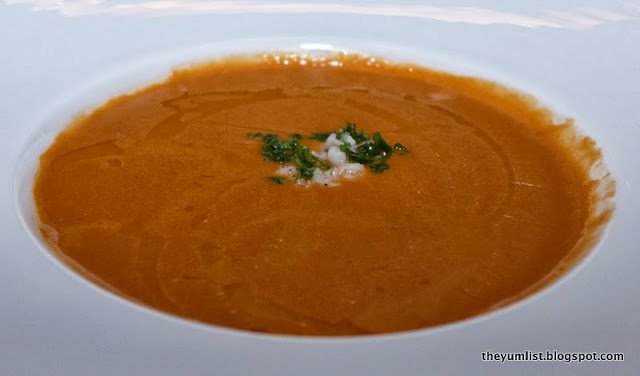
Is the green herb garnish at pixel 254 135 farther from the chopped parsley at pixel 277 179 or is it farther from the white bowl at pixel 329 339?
the white bowl at pixel 329 339

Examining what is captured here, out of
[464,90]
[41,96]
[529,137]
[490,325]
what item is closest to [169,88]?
[41,96]

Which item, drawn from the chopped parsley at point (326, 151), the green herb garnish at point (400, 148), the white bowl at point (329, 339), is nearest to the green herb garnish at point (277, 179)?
the chopped parsley at point (326, 151)

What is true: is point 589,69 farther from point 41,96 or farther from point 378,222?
point 41,96

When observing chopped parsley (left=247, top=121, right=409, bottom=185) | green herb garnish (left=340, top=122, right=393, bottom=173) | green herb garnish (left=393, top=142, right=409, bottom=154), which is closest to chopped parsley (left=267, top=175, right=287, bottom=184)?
chopped parsley (left=247, top=121, right=409, bottom=185)

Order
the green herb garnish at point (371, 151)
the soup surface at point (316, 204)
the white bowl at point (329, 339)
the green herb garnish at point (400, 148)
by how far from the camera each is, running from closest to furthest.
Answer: the white bowl at point (329, 339) < the soup surface at point (316, 204) < the green herb garnish at point (371, 151) < the green herb garnish at point (400, 148)

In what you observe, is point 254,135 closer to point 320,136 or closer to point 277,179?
point 320,136

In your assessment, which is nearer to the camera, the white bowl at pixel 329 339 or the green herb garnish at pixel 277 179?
the white bowl at pixel 329 339

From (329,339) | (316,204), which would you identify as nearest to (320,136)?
(316,204)
